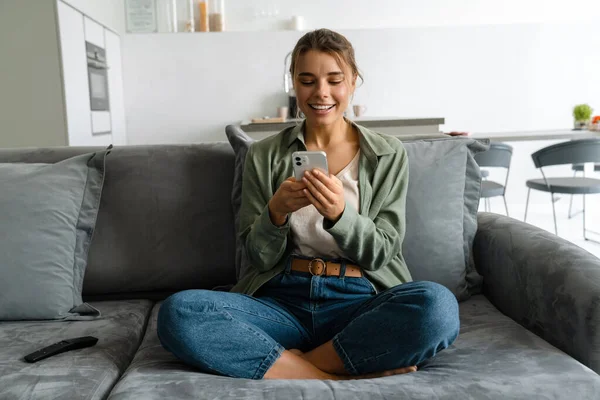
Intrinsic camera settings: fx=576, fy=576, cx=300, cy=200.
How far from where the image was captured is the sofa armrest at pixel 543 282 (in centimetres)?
120

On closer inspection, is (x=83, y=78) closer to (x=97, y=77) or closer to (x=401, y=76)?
(x=97, y=77)

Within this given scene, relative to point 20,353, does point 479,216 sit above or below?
above

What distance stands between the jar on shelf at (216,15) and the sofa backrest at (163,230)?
161 inches

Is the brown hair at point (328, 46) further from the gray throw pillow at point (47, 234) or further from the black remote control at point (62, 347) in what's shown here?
the black remote control at point (62, 347)

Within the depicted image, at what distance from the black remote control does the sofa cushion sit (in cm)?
43

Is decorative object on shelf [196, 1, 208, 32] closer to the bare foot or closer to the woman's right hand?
the woman's right hand

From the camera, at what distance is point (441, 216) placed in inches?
62.3

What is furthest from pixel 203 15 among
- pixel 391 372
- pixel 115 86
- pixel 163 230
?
pixel 391 372

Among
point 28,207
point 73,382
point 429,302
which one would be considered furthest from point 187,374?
point 28,207

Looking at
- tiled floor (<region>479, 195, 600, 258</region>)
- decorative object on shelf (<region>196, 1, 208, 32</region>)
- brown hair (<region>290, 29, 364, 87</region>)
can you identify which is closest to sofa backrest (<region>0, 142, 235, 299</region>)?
brown hair (<region>290, 29, 364, 87</region>)

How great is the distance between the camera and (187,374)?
1.17m

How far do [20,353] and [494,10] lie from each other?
5.52 meters

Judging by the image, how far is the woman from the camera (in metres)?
1.21

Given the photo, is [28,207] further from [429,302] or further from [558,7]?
[558,7]
